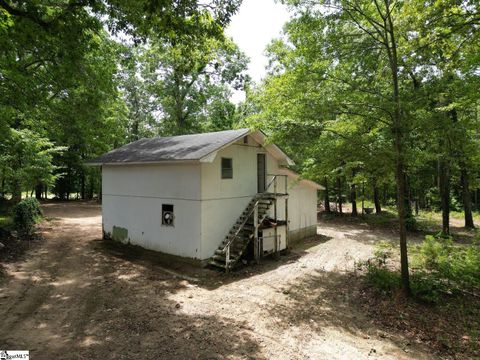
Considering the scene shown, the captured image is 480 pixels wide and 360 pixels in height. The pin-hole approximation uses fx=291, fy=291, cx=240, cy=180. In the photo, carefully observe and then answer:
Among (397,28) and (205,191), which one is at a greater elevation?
(397,28)

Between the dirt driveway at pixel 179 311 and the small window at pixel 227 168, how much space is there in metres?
4.04

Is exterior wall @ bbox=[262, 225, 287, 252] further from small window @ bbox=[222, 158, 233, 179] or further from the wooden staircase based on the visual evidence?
small window @ bbox=[222, 158, 233, 179]

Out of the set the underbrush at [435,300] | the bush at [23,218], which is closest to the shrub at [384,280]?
the underbrush at [435,300]

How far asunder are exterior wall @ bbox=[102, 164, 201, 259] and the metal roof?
484 mm

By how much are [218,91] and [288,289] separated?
27.2 metres

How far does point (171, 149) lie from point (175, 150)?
54 cm

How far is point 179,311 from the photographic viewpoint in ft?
24.9

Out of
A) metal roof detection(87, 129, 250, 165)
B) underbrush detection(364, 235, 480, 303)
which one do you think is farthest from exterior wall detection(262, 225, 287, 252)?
metal roof detection(87, 129, 250, 165)

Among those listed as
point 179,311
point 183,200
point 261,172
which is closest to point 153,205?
point 183,200

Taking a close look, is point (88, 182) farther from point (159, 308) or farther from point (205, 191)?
point (159, 308)

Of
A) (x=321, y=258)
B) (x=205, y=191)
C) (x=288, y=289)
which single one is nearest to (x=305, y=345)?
(x=288, y=289)

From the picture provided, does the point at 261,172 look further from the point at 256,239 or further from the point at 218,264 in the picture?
the point at 218,264

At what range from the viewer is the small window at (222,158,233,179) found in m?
12.7

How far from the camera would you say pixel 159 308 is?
7.73m
